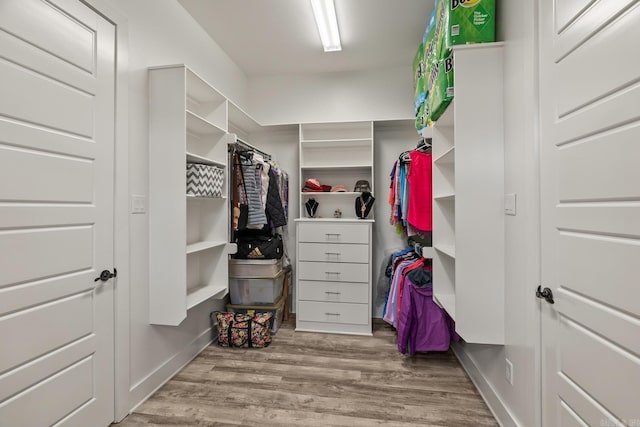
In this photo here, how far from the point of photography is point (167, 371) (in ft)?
6.92

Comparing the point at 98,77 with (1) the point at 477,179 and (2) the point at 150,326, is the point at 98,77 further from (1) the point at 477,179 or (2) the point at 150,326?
(1) the point at 477,179

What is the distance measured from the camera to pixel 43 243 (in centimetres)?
131

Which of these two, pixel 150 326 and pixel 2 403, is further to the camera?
pixel 150 326

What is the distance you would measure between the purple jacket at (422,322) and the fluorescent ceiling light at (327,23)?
89.1 inches

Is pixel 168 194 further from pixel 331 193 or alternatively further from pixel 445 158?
pixel 445 158

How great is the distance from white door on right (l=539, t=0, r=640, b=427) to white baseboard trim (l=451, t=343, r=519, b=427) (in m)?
0.37

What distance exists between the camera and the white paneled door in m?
1.19

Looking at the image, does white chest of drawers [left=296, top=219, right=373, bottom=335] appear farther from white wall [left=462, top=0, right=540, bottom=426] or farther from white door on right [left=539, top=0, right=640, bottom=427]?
white door on right [left=539, top=0, right=640, bottom=427]

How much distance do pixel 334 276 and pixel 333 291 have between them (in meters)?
0.15

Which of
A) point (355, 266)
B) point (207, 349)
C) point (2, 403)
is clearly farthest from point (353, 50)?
point (2, 403)

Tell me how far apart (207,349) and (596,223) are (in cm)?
282

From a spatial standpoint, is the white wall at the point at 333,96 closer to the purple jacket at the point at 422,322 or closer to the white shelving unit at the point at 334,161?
the white shelving unit at the point at 334,161

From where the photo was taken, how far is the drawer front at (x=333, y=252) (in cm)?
293

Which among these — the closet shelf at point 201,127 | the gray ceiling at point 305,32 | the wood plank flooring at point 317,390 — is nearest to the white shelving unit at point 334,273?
the wood plank flooring at point 317,390
